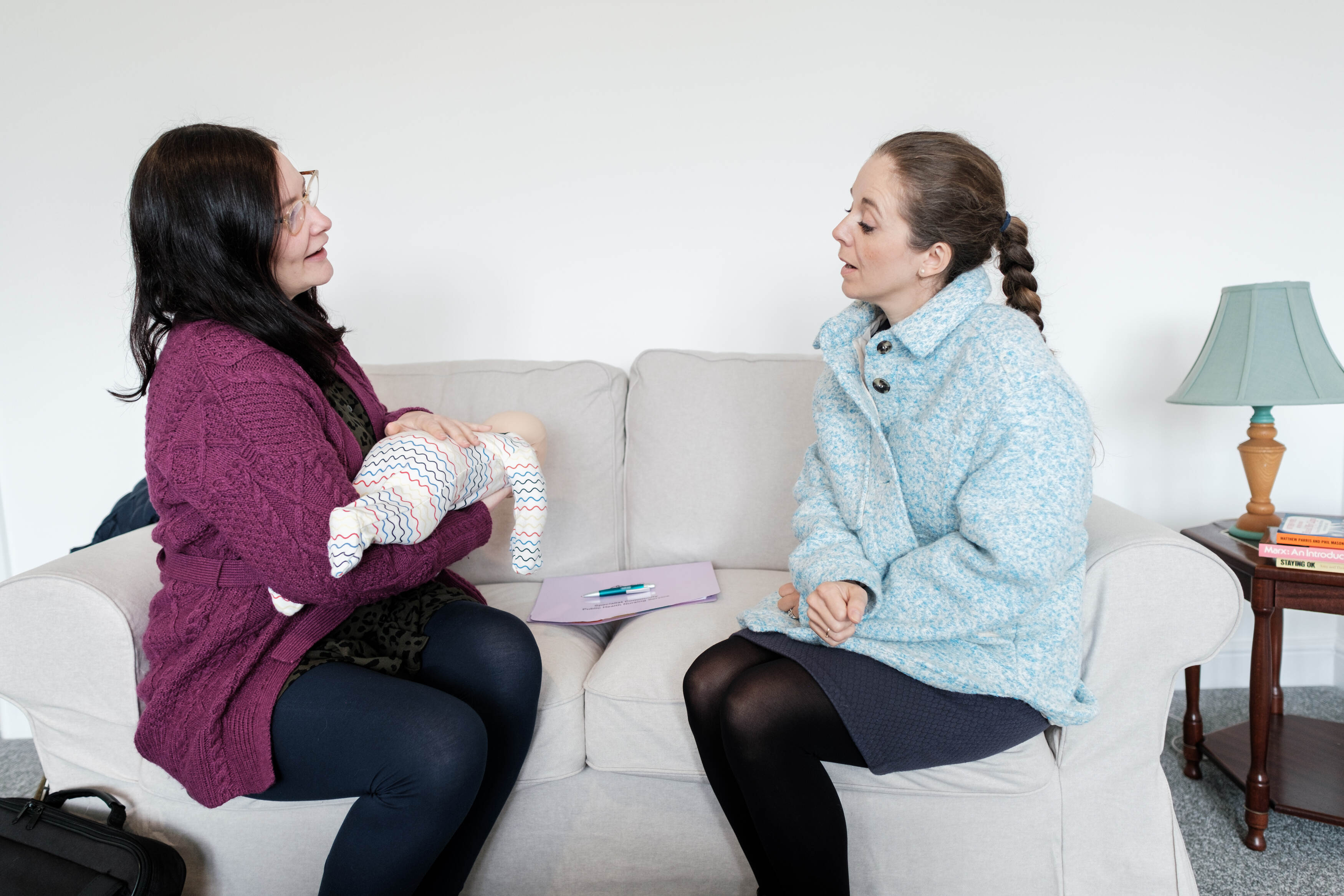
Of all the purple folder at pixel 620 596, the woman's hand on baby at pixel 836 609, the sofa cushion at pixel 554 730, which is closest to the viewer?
the woman's hand on baby at pixel 836 609

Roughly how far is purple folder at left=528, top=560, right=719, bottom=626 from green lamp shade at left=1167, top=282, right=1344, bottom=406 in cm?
103

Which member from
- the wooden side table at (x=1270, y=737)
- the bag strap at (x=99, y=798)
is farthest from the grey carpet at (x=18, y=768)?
the wooden side table at (x=1270, y=737)

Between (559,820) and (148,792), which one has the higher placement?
(148,792)

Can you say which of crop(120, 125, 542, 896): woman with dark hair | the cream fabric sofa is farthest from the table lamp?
crop(120, 125, 542, 896): woman with dark hair

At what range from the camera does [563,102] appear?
2.10 metres

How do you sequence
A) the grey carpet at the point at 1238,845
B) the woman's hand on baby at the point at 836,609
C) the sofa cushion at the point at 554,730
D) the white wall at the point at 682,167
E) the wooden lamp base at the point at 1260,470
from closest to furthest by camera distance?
the woman's hand on baby at the point at 836,609 < the sofa cushion at the point at 554,730 < the grey carpet at the point at 1238,845 < the wooden lamp base at the point at 1260,470 < the white wall at the point at 682,167

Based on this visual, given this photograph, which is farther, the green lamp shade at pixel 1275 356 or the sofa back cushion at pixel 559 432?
the sofa back cushion at pixel 559 432

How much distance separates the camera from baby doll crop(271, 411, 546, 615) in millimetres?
1029

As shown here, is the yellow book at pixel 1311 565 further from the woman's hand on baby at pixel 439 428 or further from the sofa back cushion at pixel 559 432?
the woman's hand on baby at pixel 439 428

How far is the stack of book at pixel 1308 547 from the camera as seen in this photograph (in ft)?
4.83

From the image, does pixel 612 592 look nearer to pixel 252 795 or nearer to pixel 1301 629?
pixel 252 795

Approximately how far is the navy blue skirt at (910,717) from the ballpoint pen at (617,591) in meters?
0.55

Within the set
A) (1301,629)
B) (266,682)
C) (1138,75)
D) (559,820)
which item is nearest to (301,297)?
(266,682)

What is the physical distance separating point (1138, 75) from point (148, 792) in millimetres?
2480
